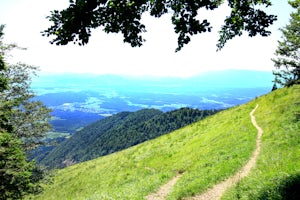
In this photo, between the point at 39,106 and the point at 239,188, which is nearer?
the point at 239,188

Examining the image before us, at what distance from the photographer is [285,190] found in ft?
32.8

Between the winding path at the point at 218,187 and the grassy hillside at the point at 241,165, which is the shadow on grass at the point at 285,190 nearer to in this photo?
the grassy hillside at the point at 241,165

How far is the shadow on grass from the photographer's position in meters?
9.54

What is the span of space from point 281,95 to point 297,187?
36500 mm

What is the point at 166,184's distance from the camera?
65.8 ft

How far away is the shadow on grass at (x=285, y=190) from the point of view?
954 cm

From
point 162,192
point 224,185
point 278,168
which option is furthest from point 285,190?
point 162,192

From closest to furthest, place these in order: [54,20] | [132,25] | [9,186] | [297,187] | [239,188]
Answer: [54,20]
[132,25]
[297,187]
[239,188]
[9,186]

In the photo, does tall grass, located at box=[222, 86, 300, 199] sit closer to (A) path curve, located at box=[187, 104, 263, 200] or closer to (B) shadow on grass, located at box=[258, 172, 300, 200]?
(B) shadow on grass, located at box=[258, 172, 300, 200]

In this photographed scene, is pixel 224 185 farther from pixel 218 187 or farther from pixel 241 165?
pixel 241 165

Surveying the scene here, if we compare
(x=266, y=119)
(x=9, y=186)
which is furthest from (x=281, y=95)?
(x=9, y=186)

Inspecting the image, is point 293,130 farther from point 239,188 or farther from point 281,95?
point 281,95

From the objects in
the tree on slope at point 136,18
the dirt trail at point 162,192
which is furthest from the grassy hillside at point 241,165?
the tree on slope at point 136,18

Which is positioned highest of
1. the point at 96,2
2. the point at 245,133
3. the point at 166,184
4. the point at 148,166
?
the point at 96,2
